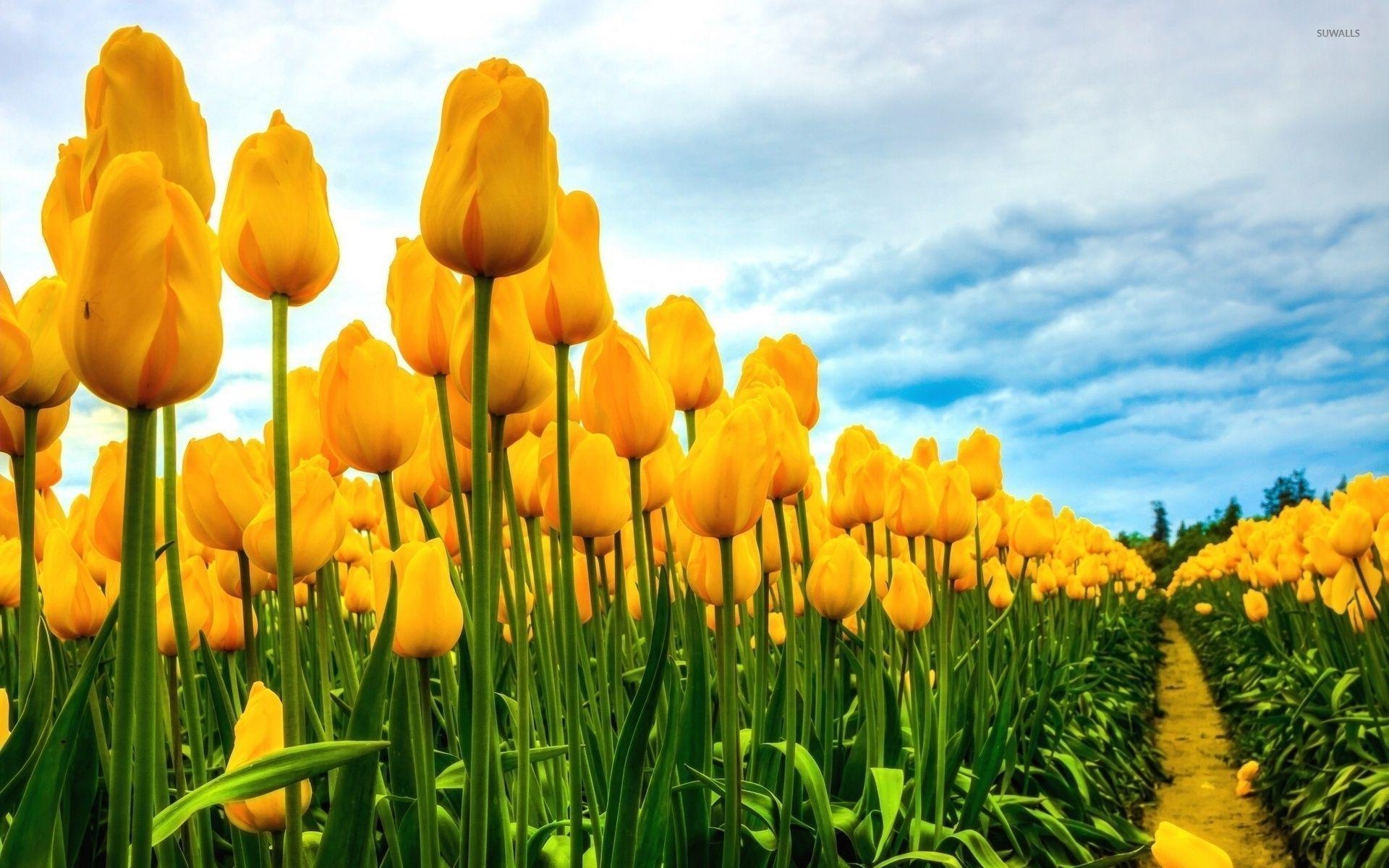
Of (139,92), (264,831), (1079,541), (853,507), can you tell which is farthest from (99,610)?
(1079,541)

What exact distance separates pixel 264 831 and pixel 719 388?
1.29 meters

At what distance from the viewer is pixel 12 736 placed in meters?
1.49

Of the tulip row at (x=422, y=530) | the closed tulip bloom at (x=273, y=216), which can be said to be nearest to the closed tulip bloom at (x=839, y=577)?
the tulip row at (x=422, y=530)

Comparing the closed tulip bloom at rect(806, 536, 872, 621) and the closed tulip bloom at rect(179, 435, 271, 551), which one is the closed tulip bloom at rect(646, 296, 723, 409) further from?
the closed tulip bloom at rect(179, 435, 271, 551)

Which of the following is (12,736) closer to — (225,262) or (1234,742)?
(225,262)

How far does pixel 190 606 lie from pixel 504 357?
83cm

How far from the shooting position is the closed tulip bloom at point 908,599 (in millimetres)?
2799

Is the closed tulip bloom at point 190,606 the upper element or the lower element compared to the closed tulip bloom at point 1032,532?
lower

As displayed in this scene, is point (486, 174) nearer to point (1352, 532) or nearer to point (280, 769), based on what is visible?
point (280, 769)

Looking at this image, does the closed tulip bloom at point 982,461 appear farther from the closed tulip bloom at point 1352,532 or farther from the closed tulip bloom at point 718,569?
the closed tulip bloom at point 1352,532

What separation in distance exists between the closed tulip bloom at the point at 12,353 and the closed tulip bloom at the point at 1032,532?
4.16 m

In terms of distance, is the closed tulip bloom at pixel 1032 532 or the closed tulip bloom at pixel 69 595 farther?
the closed tulip bloom at pixel 1032 532

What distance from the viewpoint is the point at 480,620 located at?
1.37 metres

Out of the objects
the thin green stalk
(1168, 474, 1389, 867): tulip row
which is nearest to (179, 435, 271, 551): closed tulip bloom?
the thin green stalk
